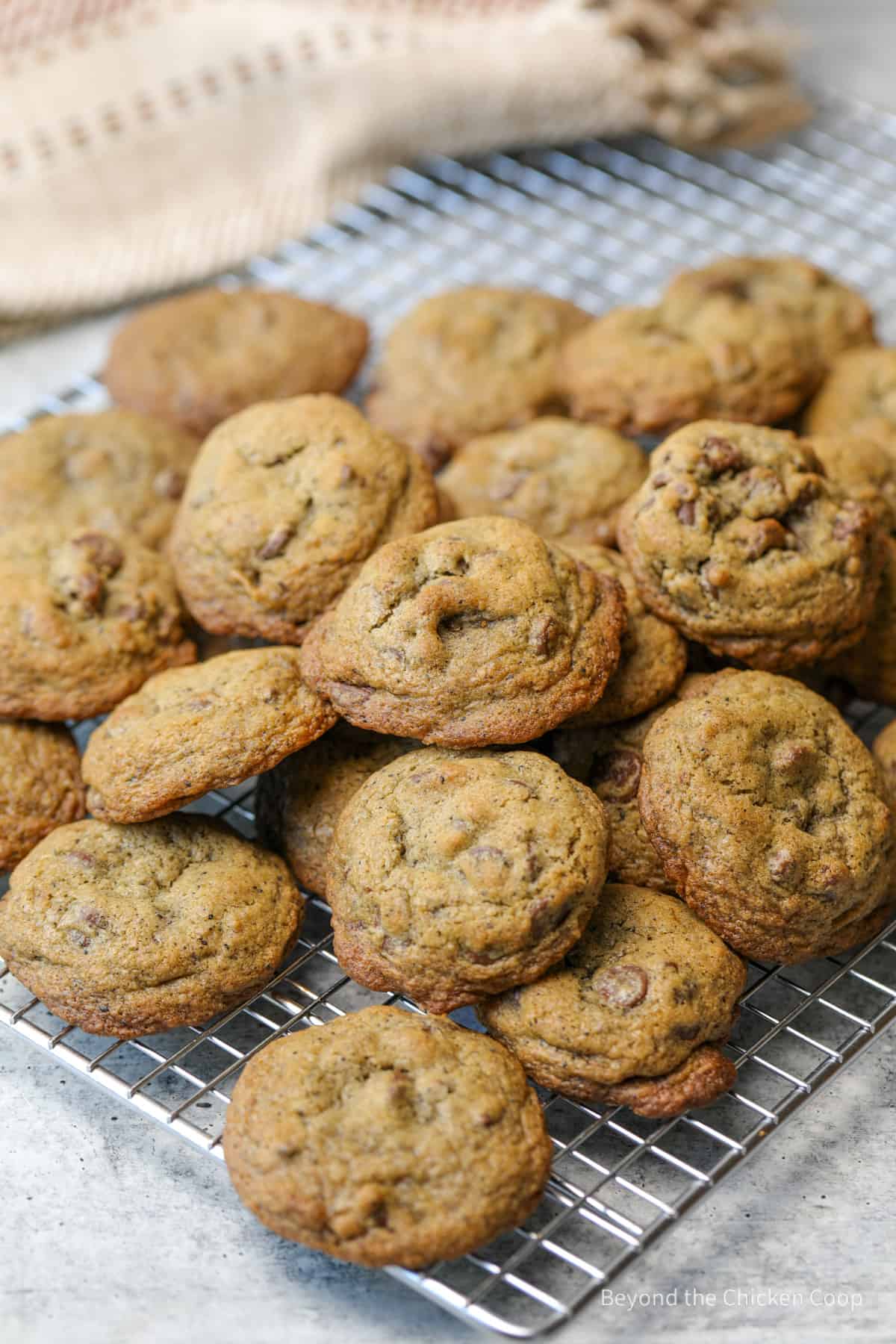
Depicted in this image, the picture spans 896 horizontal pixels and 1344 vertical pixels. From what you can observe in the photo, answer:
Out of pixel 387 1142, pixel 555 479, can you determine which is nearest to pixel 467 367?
pixel 555 479

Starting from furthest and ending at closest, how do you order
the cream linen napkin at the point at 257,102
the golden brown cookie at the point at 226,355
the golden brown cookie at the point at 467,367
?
the cream linen napkin at the point at 257,102 → the golden brown cookie at the point at 226,355 → the golden brown cookie at the point at 467,367

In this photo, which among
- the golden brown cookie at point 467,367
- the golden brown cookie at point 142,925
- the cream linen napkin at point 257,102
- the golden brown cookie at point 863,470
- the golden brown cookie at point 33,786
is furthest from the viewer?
the cream linen napkin at point 257,102

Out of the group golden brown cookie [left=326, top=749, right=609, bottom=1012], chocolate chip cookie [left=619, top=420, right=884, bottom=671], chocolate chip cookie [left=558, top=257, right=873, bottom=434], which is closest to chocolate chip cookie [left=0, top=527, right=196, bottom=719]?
golden brown cookie [left=326, top=749, right=609, bottom=1012]

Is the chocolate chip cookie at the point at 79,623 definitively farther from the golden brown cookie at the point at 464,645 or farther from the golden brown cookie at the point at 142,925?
the golden brown cookie at the point at 464,645

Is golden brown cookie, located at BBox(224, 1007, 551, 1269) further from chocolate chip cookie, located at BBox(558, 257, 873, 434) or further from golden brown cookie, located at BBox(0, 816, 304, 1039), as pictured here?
chocolate chip cookie, located at BBox(558, 257, 873, 434)

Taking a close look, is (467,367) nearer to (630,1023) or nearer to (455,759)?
(455,759)

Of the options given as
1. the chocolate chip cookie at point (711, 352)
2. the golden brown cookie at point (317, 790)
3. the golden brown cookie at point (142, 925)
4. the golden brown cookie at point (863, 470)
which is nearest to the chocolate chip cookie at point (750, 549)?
the golden brown cookie at point (863, 470)

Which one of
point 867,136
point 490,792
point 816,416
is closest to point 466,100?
point 867,136
